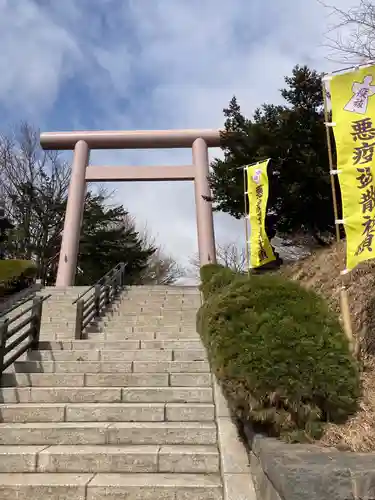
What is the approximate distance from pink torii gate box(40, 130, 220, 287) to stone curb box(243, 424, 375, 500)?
43.5 ft

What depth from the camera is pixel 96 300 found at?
33.3 ft

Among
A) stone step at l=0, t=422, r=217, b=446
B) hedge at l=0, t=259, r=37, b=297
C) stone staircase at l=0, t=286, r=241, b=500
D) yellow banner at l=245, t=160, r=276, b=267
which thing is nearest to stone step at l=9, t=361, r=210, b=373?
stone staircase at l=0, t=286, r=241, b=500

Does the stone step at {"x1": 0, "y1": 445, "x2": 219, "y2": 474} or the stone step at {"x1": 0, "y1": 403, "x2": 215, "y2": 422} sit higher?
the stone step at {"x1": 0, "y1": 403, "x2": 215, "y2": 422}

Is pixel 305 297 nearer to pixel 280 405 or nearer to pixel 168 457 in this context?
pixel 280 405

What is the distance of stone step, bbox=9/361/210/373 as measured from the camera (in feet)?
17.3

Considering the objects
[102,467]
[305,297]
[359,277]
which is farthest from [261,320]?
[359,277]

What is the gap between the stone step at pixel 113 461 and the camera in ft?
11.8

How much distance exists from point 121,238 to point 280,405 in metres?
21.8

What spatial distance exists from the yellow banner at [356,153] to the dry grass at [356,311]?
103cm

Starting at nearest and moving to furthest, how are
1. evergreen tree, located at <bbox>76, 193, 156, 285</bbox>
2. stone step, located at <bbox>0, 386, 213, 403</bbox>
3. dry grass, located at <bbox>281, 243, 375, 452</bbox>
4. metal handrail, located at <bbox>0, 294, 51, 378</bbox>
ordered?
dry grass, located at <bbox>281, 243, 375, 452</bbox>, stone step, located at <bbox>0, 386, 213, 403</bbox>, metal handrail, located at <bbox>0, 294, 51, 378</bbox>, evergreen tree, located at <bbox>76, 193, 156, 285</bbox>

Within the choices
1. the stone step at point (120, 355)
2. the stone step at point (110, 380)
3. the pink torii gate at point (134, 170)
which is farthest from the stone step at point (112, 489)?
the pink torii gate at point (134, 170)

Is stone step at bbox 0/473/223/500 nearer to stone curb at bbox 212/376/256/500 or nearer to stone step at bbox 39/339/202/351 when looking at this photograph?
stone curb at bbox 212/376/256/500

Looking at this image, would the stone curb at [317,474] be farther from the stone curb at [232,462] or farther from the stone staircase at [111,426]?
the stone staircase at [111,426]

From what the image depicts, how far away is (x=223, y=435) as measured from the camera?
3875mm
